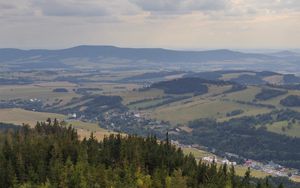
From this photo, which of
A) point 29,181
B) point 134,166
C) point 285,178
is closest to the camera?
point 29,181

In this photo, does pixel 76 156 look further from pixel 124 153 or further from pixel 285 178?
pixel 285 178

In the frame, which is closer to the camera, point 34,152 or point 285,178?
point 34,152

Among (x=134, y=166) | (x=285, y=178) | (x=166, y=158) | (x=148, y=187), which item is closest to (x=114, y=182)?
(x=148, y=187)

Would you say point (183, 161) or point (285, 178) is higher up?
point (183, 161)

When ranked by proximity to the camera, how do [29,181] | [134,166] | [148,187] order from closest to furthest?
1. [148,187]
2. [29,181]
3. [134,166]

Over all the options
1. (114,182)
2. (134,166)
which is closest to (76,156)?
(134,166)

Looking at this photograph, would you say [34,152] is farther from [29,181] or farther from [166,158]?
[166,158]
